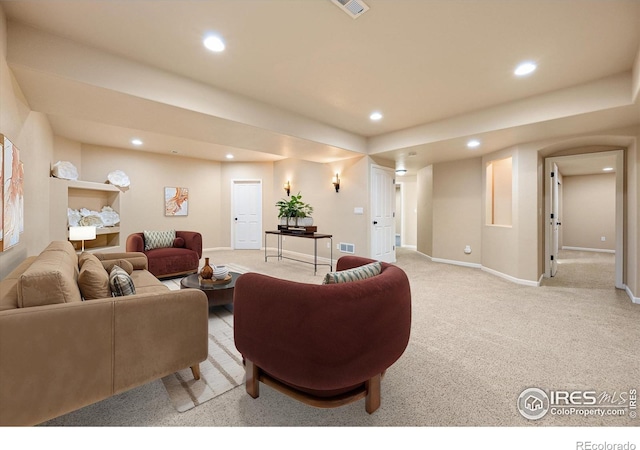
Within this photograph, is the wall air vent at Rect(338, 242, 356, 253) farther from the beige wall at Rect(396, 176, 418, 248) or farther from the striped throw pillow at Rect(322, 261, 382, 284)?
the striped throw pillow at Rect(322, 261, 382, 284)

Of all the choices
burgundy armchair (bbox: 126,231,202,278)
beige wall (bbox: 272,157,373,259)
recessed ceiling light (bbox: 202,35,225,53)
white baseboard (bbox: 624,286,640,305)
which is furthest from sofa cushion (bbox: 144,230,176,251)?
white baseboard (bbox: 624,286,640,305)

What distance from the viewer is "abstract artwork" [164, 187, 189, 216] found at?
6918 mm

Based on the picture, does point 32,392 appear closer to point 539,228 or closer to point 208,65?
point 208,65

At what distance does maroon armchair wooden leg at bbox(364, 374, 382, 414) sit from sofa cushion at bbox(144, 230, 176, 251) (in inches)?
183

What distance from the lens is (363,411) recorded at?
1.56 metres

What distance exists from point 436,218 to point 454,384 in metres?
5.14

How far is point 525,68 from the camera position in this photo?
111 inches

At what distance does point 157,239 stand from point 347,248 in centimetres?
364

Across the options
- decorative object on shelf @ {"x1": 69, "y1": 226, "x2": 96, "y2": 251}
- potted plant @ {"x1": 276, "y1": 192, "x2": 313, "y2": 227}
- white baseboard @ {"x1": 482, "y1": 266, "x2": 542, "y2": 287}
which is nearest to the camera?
decorative object on shelf @ {"x1": 69, "y1": 226, "x2": 96, "y2": 251}

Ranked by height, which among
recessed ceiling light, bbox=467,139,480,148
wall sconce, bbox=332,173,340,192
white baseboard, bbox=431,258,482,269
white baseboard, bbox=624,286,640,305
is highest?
recessed ceiling light, bbox=467,139,480,148

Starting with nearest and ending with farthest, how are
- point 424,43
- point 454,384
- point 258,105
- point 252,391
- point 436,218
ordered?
point 252,391
point 454,384
point 424,43
point 258,105
point 436,218

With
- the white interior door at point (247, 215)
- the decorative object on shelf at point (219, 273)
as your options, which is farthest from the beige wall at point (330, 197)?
the decorative object on shelf at point (219, 273)

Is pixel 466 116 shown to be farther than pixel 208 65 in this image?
Yes
